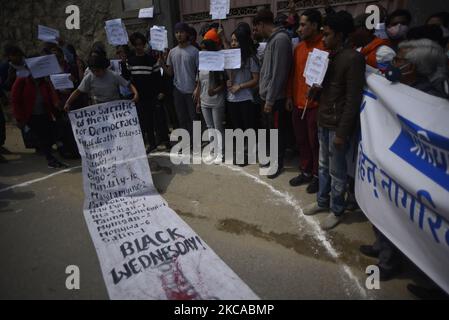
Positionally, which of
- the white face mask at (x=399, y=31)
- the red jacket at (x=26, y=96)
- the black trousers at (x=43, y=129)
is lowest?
the black trousers at (x=43, y=129)

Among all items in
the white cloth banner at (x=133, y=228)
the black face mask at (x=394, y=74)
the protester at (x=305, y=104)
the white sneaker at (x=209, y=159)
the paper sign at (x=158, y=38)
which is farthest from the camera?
the paper sign at (x=158, y=38)

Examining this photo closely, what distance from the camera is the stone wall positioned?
26.4 feet

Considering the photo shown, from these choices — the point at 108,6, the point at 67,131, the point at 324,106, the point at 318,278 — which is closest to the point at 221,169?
the point at 324,106

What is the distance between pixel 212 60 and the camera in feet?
16.2

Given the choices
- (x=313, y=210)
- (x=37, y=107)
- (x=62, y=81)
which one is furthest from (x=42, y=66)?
(x=313, y=210)

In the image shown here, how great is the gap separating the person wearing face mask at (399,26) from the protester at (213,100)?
2.44 metres

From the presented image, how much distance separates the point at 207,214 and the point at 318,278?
1654 mm

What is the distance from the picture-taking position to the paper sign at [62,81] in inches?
231

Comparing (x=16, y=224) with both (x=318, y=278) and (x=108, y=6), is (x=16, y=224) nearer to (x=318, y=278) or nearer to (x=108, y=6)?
(x=318, y=278)

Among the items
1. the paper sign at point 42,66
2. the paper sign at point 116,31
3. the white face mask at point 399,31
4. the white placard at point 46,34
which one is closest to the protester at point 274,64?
the white face mask at point 399,31

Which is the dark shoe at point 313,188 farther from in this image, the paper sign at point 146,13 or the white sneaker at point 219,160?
the paper sign at point 146,13

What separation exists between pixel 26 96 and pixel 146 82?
80.5 inches

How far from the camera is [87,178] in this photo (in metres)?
4.42
